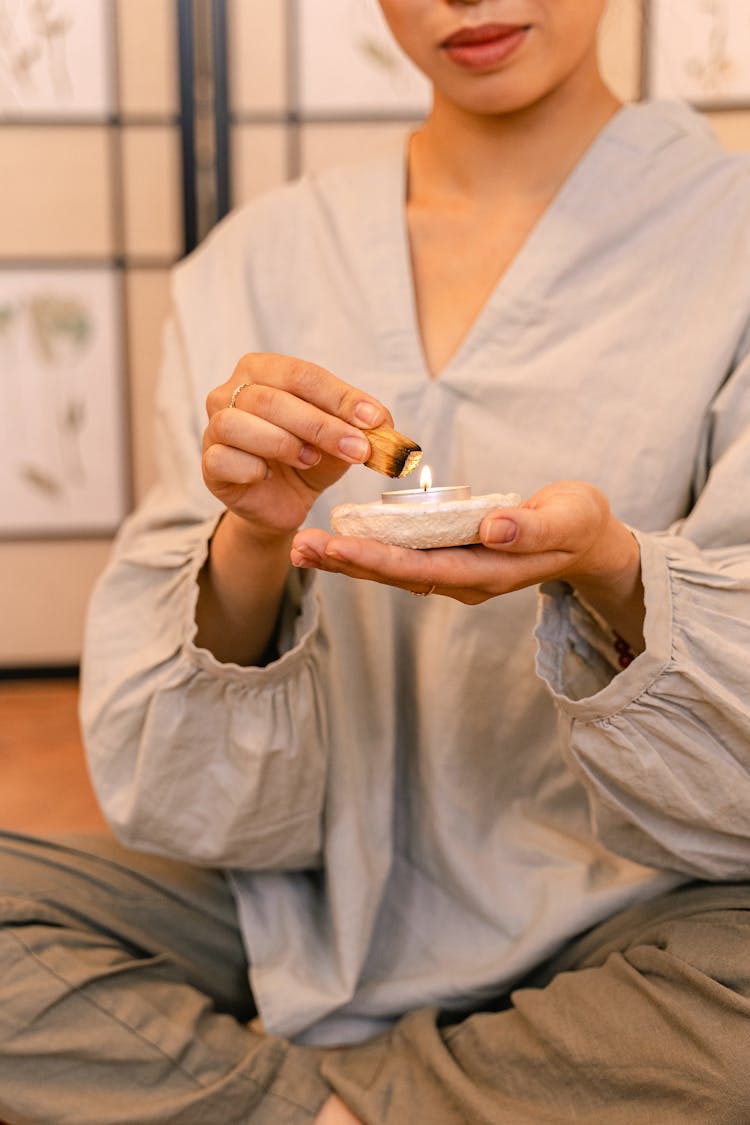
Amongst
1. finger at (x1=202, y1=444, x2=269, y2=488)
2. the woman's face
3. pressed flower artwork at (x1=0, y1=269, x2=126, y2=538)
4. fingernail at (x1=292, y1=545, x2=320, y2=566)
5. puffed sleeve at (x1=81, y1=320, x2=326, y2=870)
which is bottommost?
pressed flower artwork at (x1=0, y1=269, x2=126, y2=538)

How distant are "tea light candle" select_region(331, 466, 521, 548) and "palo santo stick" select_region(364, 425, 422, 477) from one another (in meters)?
0.02

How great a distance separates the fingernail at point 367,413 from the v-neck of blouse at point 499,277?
0.41 m

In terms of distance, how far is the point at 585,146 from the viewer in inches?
52.9

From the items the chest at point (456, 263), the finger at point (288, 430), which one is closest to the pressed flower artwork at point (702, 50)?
the chest at point (456, 263)

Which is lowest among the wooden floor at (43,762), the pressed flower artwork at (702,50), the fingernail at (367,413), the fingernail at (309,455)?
the wooden floor at (43,762)

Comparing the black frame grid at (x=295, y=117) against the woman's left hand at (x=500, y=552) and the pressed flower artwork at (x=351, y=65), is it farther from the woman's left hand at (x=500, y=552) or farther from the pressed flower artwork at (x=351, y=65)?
the woman's left hand at (x=500, y=552)

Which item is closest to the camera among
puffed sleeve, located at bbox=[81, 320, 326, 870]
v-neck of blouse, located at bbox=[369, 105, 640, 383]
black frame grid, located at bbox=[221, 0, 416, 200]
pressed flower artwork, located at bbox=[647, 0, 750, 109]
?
puffed sleeve, located at bbox=[81, 320, 326, 870]

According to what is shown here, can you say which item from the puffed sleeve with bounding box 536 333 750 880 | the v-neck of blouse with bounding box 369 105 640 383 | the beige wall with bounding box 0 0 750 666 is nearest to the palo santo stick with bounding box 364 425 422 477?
the puffed sleeve with bounding box 536 333 750 880

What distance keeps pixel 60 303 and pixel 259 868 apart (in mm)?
1533

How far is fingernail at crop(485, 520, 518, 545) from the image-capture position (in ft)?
2.62

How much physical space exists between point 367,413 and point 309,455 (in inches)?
2.7

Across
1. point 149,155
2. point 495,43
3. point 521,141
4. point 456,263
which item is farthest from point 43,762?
point 495,43

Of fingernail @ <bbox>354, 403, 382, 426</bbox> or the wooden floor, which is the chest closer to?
fingernail @ <bbox>354, 403, 382, 426</bbox>

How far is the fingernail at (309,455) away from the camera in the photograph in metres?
0.90
